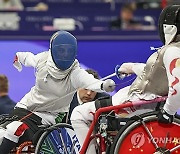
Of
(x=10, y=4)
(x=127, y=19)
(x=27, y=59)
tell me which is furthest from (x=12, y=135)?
(x=10, y=4)

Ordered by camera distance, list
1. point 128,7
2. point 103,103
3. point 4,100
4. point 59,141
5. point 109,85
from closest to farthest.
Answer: point 103,103 → point 109,85 → point 59,141 → point 4,100 → point 128,7

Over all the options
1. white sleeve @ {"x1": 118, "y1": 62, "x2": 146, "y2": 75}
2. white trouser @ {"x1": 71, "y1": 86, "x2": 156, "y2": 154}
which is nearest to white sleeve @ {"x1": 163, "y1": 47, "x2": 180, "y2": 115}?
white trouser @ {"x1": 71, "y1": 86, "x2": 156, "y2": 154}

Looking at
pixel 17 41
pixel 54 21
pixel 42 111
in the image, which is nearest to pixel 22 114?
pixel 42 111

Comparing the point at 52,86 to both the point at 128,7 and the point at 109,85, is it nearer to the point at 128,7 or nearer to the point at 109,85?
the point at 109,85

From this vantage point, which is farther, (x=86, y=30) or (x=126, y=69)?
(x=86, y=30)

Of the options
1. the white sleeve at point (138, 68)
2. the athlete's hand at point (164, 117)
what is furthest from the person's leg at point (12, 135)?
the athlete's hand at point (164, 117)

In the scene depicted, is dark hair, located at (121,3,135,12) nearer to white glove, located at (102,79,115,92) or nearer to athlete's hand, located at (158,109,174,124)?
white glove, located at (102,79,115,92)

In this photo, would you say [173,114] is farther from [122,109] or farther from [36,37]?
[36,37]

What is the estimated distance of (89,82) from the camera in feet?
18.5

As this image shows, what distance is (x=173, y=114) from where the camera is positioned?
4.86m

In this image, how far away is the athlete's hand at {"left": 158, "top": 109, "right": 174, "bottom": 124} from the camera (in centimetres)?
486

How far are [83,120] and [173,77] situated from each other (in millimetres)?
842

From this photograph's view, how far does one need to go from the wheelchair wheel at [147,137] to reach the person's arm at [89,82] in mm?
521

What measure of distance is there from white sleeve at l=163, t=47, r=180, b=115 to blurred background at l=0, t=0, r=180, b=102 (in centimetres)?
110
